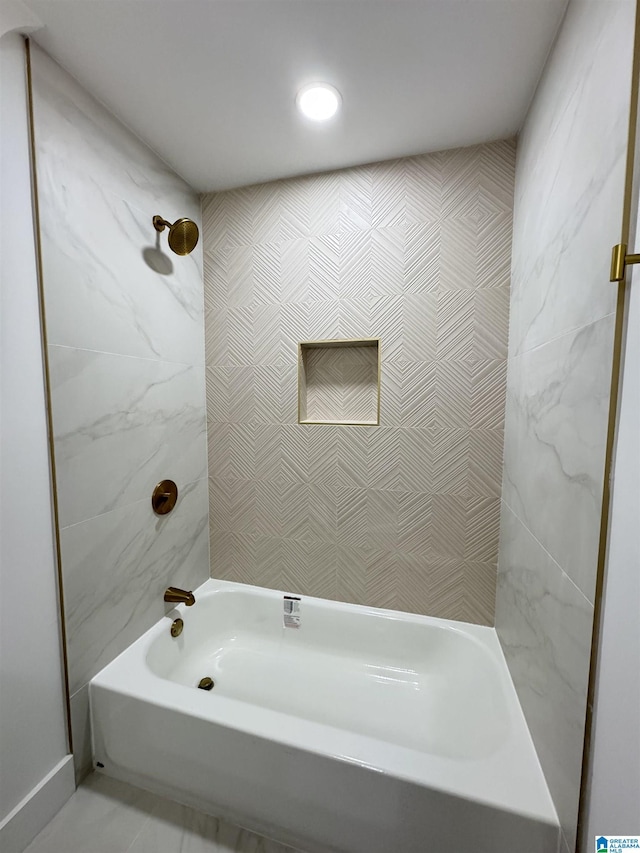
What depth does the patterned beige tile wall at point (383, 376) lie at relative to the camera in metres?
1.37

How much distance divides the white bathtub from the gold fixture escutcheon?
489 millimetres

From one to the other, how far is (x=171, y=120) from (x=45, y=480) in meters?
1.29

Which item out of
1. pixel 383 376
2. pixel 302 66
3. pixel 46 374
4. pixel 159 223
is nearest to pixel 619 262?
pixel 383 376

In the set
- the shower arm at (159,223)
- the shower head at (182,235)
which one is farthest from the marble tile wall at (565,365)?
the shower arm at (159,223)

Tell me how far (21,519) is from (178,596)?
0.75 meters

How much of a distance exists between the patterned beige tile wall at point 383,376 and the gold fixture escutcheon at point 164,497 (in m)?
0.27

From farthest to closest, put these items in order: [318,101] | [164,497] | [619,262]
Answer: [164,497]
[318,101]
[619,262]

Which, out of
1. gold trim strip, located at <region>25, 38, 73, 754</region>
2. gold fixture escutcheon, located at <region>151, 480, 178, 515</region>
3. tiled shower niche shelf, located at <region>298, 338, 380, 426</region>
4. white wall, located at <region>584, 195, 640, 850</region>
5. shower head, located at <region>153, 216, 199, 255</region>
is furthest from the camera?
tiled shower niche shelf, located at <region>298, 338, 380, 426</region>

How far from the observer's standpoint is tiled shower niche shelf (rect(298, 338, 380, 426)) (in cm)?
156

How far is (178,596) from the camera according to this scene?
4.88ft

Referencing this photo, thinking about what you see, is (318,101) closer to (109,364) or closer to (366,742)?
(109,364)

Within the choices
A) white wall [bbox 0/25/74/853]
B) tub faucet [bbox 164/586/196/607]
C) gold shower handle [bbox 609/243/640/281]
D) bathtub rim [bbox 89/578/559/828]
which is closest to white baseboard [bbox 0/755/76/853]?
white wall [bbox 0/25/74/853]

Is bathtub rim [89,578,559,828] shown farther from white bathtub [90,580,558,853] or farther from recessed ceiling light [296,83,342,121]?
recessed ceiling light [296,83,342,121]

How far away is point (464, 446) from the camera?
1.41 metres
